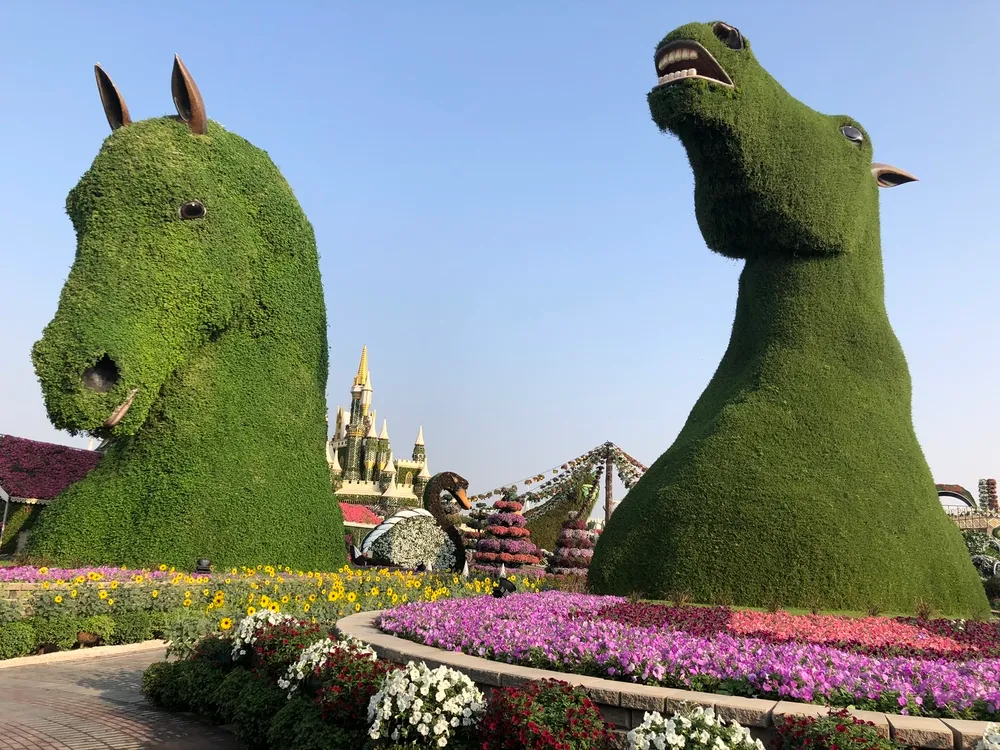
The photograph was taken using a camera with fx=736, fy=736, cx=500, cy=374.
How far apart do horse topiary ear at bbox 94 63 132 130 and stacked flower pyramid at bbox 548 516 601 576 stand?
1713 cm

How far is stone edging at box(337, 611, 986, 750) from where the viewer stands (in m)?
3.92

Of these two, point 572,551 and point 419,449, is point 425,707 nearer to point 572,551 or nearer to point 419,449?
point 572,551

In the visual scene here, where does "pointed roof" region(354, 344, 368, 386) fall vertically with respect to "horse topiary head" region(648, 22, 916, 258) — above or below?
above

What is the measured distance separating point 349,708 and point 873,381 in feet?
31.4

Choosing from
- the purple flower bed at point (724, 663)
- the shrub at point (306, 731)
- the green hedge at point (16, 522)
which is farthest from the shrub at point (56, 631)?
the green hedge at point (16, 522)

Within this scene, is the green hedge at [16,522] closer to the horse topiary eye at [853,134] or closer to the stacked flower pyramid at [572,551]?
the stacked flower pyramid at [572,551]

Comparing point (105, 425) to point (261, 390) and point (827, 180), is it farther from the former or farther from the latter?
point (827, 180)

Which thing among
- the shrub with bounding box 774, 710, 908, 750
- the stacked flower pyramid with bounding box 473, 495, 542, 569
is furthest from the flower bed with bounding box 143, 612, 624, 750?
the stacked flower pyramid with bounding box 473, 495, 542, 569

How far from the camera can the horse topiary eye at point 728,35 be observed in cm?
1165

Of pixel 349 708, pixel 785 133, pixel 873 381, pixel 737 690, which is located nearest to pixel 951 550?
pixel 873 381

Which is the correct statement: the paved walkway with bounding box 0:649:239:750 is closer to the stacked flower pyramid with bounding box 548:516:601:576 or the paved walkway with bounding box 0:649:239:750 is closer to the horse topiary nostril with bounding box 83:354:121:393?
the horse topiary nostril with bounding box 83:354:121:393

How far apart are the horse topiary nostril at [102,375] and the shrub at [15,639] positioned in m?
4.66

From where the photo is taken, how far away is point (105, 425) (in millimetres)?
12992

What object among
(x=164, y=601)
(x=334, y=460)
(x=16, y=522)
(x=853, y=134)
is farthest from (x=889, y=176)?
(x=334, y=460)
